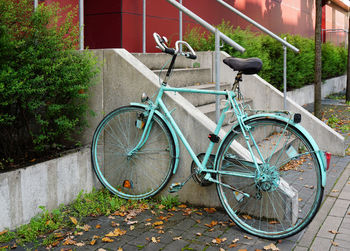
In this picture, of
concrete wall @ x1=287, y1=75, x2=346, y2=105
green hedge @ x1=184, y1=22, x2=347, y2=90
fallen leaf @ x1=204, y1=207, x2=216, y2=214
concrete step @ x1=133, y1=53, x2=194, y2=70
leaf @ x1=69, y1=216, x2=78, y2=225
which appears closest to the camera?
leaf @ x1=69, y1=216, x2=78, y2=225

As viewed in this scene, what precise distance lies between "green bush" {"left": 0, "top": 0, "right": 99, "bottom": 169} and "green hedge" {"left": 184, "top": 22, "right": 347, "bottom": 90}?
149 inches

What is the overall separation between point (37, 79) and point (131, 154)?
49.7 inches

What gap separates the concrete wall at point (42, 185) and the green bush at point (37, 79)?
31 cm

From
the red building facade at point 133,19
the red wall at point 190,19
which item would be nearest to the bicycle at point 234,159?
the red building facade at point 133,19

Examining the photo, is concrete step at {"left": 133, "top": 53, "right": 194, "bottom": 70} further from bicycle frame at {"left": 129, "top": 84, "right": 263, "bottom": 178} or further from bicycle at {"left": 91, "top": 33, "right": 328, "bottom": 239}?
bicycle frame at {"left": 129, "top": 84, "right": 263, "bottom": 178}

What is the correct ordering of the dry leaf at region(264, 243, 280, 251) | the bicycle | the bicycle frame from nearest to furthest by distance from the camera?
the dry leaf at region(264, 243, 280, 251)
the bicycle
the bicycle frame

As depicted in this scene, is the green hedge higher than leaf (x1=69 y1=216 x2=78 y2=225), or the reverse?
the green hedge

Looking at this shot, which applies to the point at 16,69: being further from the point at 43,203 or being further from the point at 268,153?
the point at 268,153

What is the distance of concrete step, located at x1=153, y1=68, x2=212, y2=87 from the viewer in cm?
603

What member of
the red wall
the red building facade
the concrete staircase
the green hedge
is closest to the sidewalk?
the concrete staircase

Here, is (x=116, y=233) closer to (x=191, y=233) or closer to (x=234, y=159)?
(x=191, y=233)

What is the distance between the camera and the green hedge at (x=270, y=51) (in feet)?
27.1

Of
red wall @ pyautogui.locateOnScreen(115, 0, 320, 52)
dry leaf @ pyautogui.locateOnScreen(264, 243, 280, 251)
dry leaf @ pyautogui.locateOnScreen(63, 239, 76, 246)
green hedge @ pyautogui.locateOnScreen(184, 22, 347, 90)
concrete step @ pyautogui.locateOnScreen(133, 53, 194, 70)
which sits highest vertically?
red wall @ pyautogui.locateOnScreen(115, 0, 320, 52)

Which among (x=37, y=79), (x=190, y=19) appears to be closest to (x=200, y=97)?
(x=37, y=79)
